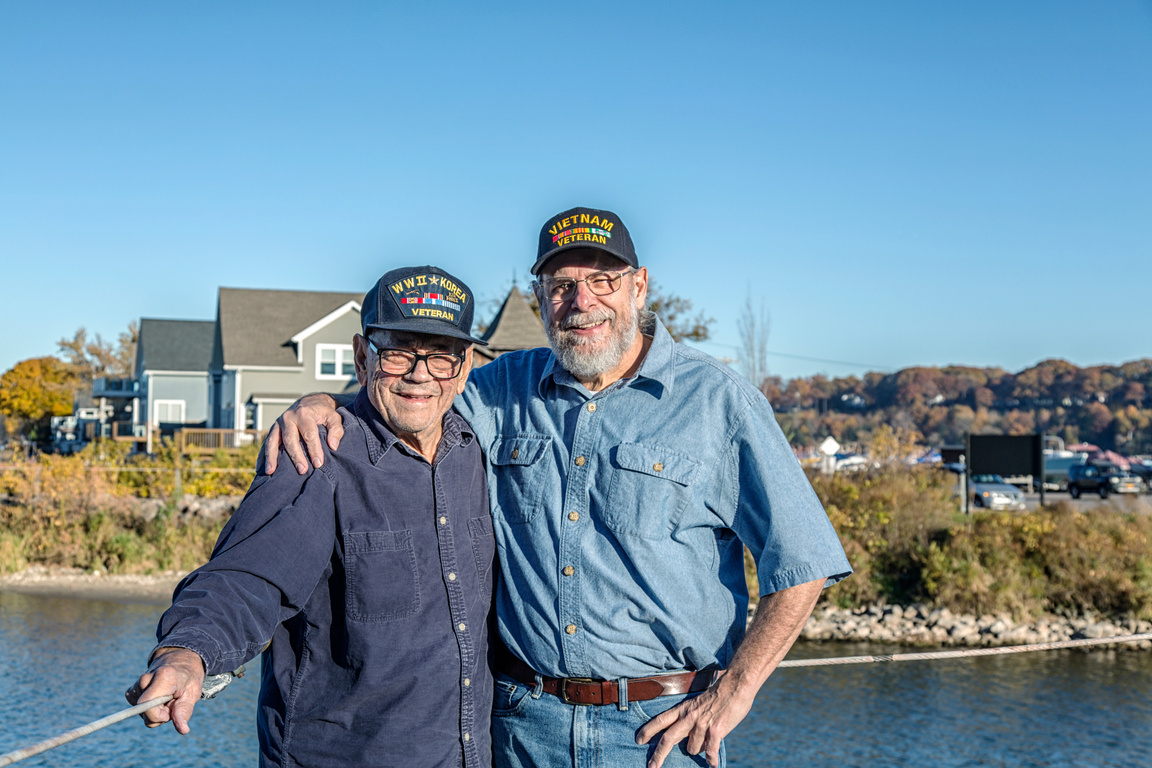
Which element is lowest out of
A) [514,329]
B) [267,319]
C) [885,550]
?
[885,550]

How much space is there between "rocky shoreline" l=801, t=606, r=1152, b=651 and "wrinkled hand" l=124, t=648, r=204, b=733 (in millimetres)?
13243

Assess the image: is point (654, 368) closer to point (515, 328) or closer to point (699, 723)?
point (699, 723)

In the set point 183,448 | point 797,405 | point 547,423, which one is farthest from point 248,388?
point 797,405

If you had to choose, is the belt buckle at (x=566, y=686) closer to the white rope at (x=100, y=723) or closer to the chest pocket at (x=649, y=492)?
the chest pocket at (x=649, y=492)

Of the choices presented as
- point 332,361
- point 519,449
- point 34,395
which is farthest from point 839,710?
point 34,395

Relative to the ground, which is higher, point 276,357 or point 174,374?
point 276,357

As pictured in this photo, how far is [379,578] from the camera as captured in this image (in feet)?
8.73

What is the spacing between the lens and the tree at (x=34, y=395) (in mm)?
66750

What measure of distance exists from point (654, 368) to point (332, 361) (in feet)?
104

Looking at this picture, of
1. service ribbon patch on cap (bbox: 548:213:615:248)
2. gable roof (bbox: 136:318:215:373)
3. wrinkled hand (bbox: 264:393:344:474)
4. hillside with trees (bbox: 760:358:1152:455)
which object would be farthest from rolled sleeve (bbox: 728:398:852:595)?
hillside with trees (bbox: 760:358:1152:455)

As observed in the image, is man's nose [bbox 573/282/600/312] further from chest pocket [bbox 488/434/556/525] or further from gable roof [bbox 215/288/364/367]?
gable roof [bbox 215/288/364/367]

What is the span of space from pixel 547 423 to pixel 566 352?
0.22 meters

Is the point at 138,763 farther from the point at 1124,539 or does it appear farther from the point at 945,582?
the point at 1124,539

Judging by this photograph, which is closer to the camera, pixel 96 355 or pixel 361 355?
pixel 361 355
